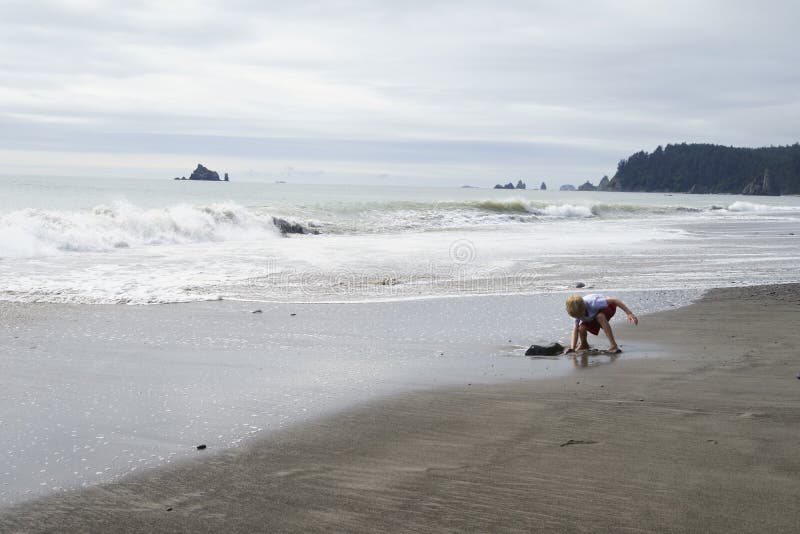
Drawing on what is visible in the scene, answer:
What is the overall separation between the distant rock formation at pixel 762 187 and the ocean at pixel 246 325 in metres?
170

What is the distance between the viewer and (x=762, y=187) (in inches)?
6850

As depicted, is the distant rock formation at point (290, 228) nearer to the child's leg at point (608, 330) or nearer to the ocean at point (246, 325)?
the ocean at point (246, 325)

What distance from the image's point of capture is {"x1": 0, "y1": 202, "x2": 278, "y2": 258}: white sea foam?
18.2 m

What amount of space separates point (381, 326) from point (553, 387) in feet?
10.6

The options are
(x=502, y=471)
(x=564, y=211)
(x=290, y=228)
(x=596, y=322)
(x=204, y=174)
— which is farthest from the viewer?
(x=204, y=174)

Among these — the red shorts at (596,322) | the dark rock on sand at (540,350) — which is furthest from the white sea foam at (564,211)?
the dark rock on sand at (540,350)

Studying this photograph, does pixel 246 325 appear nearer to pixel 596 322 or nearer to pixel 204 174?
pixel 596 322

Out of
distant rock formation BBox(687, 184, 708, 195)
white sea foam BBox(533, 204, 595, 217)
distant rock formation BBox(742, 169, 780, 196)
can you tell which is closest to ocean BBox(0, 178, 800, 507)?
white sea foam BBox(533, 204, 595, 217)

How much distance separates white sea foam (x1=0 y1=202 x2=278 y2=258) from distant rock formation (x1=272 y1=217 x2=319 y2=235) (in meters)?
0.38

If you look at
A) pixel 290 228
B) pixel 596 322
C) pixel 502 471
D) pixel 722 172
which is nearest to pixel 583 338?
pixel 596 322

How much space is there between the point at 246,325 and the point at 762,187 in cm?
18770

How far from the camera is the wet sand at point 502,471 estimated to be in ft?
11.0

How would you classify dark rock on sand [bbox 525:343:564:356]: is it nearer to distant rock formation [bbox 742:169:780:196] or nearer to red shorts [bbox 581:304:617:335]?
red shorts [bbox 581:304:617:335]

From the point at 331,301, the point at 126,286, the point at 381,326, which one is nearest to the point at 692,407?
the point at 381,326
